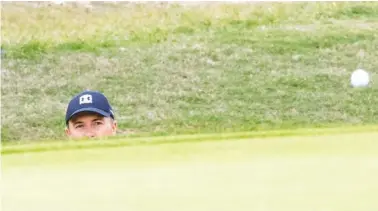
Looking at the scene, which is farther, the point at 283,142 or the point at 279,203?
the point at 283,142

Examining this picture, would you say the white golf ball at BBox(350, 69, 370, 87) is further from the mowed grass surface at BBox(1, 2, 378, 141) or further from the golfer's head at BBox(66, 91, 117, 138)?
the golfer's head at BBox(66, 91, 117, 138)

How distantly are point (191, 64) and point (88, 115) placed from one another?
232 cm

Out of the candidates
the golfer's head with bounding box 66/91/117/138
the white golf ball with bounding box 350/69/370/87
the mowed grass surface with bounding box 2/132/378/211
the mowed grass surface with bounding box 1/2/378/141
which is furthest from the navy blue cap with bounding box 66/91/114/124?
the white golf ball with bounding box 350/69/370/87

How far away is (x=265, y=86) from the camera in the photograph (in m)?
3.53

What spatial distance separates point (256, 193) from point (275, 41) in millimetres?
3273

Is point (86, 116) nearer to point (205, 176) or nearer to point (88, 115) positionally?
point (88, 115)

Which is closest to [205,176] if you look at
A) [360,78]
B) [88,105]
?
[88,105]

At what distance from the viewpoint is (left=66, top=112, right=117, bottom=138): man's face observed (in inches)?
53.9

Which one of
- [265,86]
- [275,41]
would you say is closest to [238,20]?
[275,41]

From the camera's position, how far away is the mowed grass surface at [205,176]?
604 millimetres

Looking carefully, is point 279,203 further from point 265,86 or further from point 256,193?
point 265,86

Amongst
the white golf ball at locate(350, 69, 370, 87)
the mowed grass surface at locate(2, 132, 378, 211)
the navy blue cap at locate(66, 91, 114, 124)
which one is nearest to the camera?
the mowed grass surface at locate(2, 132, 378, 211)

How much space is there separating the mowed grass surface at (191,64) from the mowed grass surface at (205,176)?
7.53 feet

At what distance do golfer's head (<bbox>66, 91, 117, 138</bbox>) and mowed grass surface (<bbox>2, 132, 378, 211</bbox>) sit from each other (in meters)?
0.55
